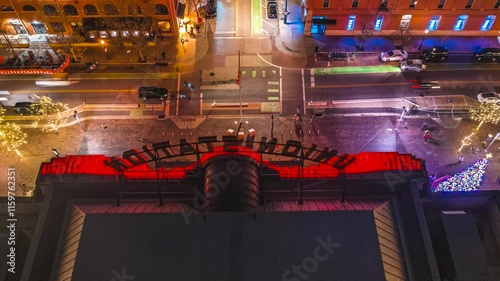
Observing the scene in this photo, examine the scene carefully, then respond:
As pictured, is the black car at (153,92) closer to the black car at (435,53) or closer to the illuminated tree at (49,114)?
the illuminated tree at (49,114)

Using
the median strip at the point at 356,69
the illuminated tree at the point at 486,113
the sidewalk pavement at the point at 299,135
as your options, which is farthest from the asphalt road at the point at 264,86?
the illuminated tree at the point at 486,113

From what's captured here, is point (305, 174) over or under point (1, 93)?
under

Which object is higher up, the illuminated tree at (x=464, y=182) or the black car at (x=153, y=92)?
the black car at (x=153, y=92)

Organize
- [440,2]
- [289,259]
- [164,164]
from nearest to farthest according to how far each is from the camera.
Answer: [289,259] < [164,164] < [440,2]

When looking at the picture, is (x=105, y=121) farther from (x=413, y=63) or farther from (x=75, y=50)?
(x=413, y=63)

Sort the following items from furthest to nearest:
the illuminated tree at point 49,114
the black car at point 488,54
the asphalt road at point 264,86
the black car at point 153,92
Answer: the black car at point 488,54, the asphalt road at point 264,86, the black car at point 153,92, the illuminated tree at point 49,114

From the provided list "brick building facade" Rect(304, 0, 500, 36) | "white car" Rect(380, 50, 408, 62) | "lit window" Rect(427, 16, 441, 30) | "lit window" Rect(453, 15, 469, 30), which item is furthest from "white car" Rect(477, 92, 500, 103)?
"lit window" Rect(427, 16, 441, 30)

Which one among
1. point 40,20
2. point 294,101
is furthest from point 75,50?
point 294,101
